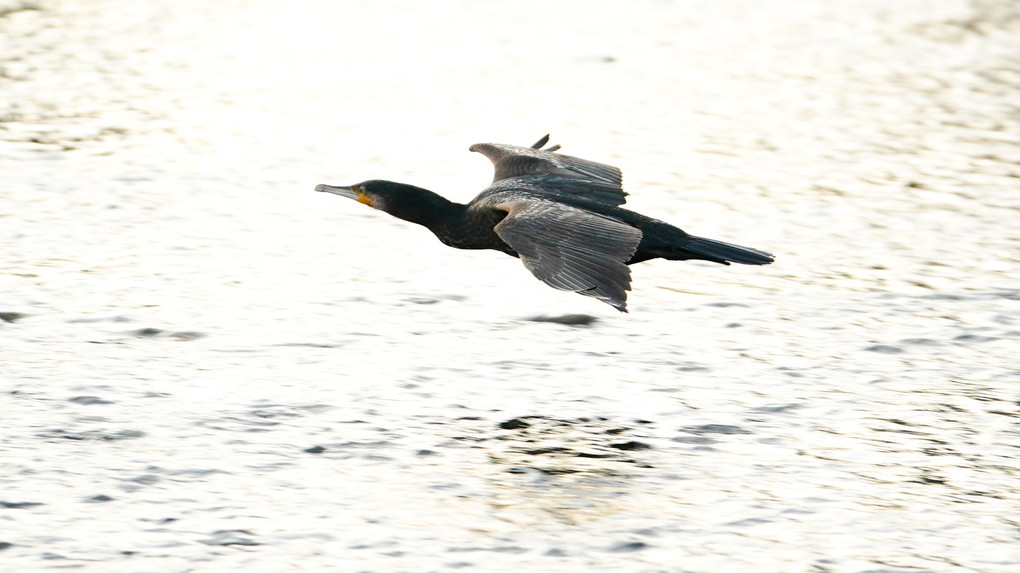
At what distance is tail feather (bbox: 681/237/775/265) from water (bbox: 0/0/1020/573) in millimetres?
773

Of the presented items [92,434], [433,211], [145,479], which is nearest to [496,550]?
[145,479]

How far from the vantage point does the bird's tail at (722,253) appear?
860cm

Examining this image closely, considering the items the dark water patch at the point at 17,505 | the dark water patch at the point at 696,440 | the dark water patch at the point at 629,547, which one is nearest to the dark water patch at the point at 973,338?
the dark water patch at the point at 696,440

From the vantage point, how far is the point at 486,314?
9.98m

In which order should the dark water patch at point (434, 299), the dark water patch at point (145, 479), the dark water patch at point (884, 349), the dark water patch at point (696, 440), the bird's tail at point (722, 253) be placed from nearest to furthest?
the dark water patch at point (145, 479), the dark water patch at point (696, 440), the bird's tail at point (722, 253), the dark water patch at point (884, 349), the dark water patch at point (434, 299)

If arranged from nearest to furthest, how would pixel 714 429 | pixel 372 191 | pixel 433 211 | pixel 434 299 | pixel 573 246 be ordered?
1. pixel 573 246
2. pixel 714 429
3. pixel 433 211
4. pixel 372 191
5. pixel 434 299

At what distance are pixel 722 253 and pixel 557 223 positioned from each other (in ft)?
3.65

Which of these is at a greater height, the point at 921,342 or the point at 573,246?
the point at 573,246

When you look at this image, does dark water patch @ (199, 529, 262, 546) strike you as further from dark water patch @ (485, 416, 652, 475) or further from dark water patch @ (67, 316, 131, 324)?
dark water patch @ (67, 316, 131, 324)

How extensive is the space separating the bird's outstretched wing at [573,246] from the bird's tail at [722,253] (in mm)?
553

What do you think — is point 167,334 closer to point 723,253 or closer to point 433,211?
point 433,211

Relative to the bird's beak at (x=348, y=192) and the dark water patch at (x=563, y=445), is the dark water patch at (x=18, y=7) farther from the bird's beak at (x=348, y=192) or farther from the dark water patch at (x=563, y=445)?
the dark water patch at (x=563, y=445)

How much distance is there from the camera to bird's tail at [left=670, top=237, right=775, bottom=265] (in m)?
8.60

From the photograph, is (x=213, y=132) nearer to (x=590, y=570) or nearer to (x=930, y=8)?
(x=590, y=570)
